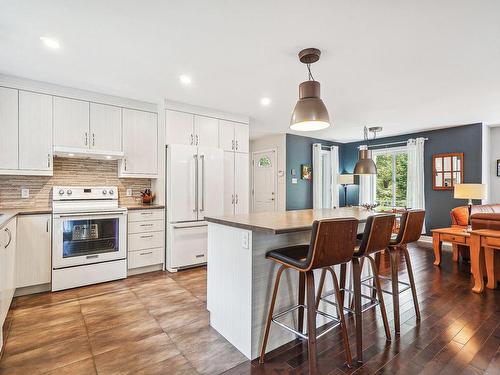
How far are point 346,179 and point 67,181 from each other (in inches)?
231

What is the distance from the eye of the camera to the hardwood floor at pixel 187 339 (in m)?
1.82

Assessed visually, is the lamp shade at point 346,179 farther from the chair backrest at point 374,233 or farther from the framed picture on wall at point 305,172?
the chair backrest at point 374,233

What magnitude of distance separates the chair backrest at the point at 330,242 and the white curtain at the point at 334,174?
565 cm

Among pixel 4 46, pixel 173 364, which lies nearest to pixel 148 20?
pixel 4 46

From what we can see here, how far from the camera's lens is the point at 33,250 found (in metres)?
3.02

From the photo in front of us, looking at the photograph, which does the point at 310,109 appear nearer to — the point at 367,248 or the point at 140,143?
the point at 367,248

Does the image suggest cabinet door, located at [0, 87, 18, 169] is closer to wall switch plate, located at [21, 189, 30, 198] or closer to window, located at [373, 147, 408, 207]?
wall switch plate, located at [21, 189, 30, 198]

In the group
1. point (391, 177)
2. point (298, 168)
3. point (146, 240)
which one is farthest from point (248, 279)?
point (391, 177)

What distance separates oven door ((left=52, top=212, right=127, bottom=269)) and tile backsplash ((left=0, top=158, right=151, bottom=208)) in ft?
2.02

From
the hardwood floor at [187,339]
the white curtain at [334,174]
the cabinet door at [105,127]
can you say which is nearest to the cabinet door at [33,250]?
the hardwood floor at [187,339]

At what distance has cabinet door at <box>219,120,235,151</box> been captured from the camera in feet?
14.7

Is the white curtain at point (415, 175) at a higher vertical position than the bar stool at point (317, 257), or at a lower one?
higher

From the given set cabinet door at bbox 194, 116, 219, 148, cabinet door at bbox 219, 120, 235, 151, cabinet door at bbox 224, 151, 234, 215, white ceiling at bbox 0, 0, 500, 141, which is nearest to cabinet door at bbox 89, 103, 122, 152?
white ceiling at bbox 0, 0, 500, 141

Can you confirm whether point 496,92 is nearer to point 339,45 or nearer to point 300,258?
point 339,45
